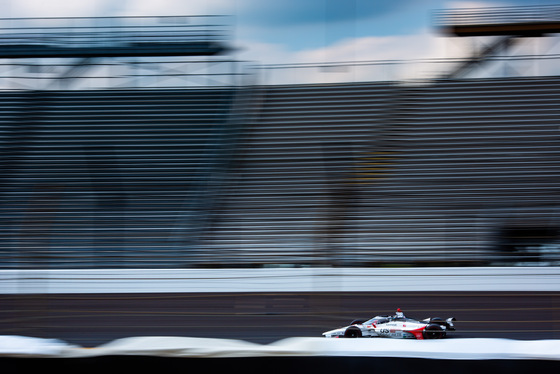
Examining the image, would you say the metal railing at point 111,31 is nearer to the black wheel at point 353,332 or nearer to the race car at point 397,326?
the race car at point 397,326

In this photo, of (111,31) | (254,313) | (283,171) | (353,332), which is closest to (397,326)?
(353,332)

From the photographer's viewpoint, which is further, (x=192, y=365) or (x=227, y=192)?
(x=227, y=192)

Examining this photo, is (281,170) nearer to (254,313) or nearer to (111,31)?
(254,313)

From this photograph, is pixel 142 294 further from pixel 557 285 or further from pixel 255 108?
pixel 255 108

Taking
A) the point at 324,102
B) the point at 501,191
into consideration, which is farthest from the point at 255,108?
the point at 501,191

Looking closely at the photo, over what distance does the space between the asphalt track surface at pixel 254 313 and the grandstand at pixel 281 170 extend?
3.49 ft

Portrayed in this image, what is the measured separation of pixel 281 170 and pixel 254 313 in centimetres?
331

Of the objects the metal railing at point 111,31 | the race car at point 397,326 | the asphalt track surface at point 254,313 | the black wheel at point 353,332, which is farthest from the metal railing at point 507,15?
the black wheel at point 353,332

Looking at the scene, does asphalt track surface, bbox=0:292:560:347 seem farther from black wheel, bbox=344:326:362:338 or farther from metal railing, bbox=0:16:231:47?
metal railing, bbox=0:16:231:47

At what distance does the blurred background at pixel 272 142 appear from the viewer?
5.48 meters

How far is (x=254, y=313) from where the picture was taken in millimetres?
3461

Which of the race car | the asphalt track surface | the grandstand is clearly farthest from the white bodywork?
the grandstand

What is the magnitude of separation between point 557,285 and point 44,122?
6293 millimetres

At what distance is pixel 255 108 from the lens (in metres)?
7.58
